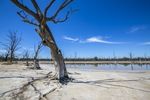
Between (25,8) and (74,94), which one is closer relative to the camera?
(74,94)

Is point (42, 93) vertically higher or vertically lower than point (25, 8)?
lower

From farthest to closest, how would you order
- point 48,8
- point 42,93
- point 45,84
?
point 48,8
point 45,84
point 42,93

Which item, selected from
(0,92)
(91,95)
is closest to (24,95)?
(0,92)

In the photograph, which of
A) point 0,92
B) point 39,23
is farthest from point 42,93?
point 39,23

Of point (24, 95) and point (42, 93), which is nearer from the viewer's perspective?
point (24, 95)

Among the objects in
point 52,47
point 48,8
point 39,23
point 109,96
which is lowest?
point 109,96

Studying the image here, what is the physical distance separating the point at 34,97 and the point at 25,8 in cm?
484

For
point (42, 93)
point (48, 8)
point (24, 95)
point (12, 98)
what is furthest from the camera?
point (48, 8)

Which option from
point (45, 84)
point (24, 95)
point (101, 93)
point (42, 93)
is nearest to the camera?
point (24, 95)

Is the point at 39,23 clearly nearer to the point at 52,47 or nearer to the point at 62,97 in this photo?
the point at 52,47

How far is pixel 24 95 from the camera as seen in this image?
5535 mm

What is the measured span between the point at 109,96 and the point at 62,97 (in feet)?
6.13

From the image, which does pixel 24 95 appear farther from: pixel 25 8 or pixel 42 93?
pixel 25 8

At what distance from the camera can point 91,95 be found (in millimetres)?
6078
